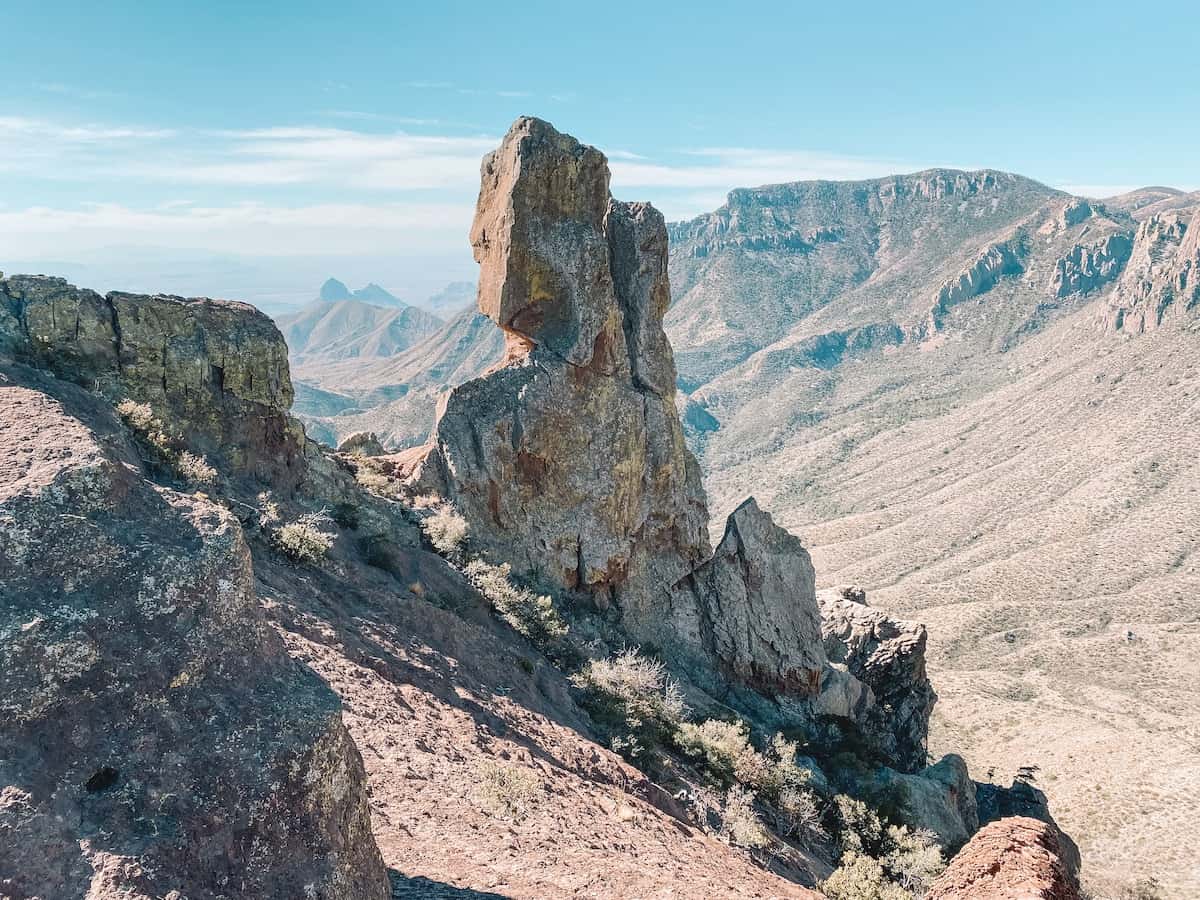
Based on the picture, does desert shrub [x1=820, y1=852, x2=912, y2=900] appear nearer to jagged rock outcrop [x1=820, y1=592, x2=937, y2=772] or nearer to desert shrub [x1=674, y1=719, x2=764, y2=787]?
desert shrub [x1=674, y1=719, x2=764, y2=787]

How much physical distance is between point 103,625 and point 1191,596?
3528 inches

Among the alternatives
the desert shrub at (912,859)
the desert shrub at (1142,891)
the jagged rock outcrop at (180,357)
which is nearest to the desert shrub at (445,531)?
the jagged rock outcrop at (180,357)

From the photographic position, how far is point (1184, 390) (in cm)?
10681

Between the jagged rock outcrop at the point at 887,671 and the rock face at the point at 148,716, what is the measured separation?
25.3 m

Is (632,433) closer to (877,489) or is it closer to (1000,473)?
(1000,473)

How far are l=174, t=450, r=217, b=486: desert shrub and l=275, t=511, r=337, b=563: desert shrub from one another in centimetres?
169

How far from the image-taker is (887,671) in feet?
97.9

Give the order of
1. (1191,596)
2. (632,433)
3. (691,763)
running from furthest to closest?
1. (1191,596)
2. (632,433)
3. (691,763)

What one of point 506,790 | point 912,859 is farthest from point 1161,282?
point 506,790

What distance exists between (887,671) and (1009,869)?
923 inches

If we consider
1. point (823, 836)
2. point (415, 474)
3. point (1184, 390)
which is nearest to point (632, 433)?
point (415, 474)

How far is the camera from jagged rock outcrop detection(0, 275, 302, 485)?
14719 mm

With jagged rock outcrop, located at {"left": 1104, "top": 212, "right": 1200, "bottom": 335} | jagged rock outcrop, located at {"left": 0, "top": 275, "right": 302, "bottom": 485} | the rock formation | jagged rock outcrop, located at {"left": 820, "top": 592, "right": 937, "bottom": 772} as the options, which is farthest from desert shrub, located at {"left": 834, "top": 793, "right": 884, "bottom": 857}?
jagged rock outcrop, located at {"left": 1104, "top": 212, "right": 1200, "bottom": 335}

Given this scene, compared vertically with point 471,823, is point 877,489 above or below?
below
